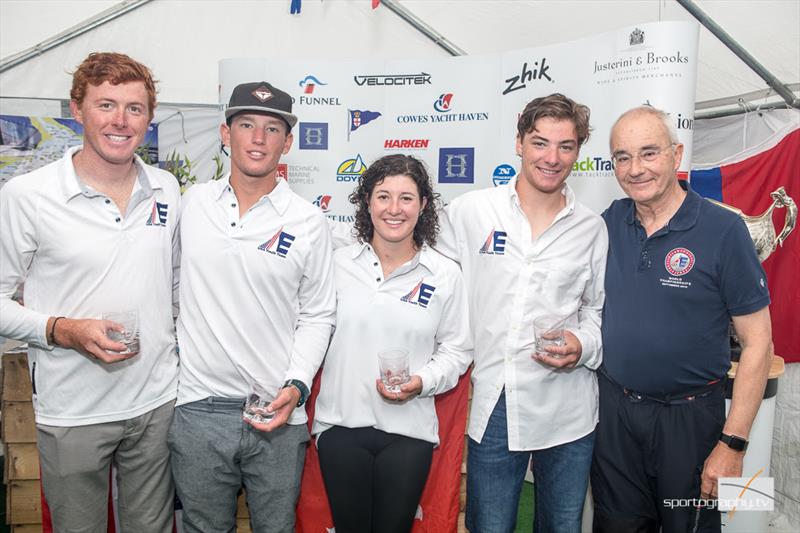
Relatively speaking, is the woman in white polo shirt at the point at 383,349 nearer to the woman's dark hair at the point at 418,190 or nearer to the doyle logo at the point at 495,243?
the woman's dark hair at the point at 418,190

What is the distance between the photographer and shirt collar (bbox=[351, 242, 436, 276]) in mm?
2277

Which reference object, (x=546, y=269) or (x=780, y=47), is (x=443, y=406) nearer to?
(x=546, y=269)

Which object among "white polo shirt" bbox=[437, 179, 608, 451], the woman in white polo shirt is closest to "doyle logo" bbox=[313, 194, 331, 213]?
the woman in white polo shirt

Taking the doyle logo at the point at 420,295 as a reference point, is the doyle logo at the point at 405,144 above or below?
above

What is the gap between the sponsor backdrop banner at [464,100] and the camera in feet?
11.7

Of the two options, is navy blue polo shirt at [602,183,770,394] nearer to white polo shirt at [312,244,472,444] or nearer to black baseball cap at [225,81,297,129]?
white polo shirt at [312,244,472,444]

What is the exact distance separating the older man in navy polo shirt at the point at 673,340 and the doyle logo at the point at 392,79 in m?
2.88

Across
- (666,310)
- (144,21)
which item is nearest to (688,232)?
(666,310)

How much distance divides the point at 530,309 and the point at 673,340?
51cm

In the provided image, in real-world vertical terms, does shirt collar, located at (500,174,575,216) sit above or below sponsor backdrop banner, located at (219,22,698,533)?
below

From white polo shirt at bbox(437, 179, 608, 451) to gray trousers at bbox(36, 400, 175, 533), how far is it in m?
1.20

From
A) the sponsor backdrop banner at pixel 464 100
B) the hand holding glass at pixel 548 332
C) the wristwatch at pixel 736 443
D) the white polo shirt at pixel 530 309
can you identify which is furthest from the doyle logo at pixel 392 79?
the wristwatch at pixel 736 443

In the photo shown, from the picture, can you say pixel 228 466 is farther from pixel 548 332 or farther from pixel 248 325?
pixel 548 332

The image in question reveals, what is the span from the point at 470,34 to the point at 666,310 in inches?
142
